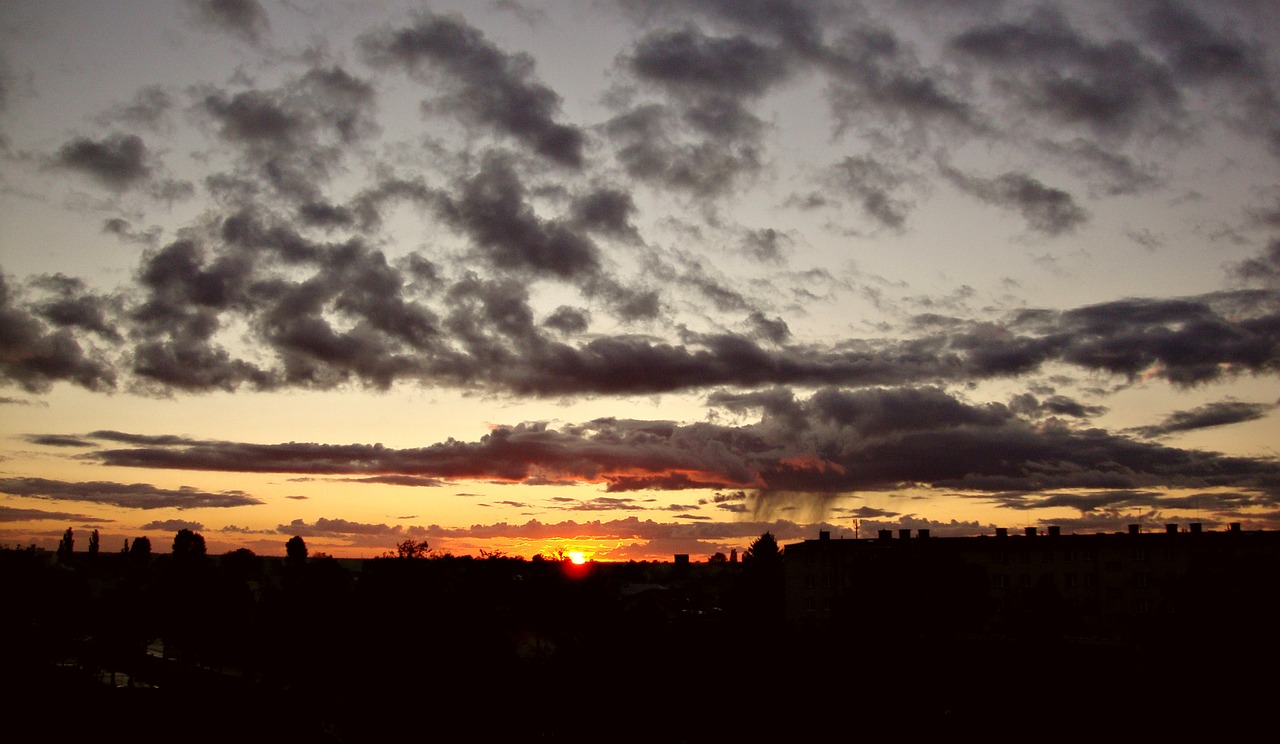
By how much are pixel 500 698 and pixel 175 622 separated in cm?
5398

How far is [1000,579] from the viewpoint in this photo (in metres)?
99.7

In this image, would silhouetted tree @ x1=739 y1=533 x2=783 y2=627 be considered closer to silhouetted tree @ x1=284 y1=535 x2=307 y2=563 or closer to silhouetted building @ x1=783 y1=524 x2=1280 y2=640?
silhouetted building @ x1=783 y1=524 x2=1280 y2=640

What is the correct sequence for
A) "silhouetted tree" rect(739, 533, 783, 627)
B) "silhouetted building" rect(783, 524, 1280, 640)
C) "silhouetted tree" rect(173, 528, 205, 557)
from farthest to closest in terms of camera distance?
1. "silhouetted tree" rect(173, 528, 205, 557)
2. "silhouetted tree" rect(739, 533, 783, 627)
3. "silhouetted building" rect(783, 524, 1280, 640)

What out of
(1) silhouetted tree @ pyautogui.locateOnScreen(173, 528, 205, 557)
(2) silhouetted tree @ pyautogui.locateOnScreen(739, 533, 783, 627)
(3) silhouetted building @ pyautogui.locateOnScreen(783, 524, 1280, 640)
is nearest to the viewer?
(3) silhouetted building @ pyautogui.locateOnScreen(783, 524, 1280, 640)

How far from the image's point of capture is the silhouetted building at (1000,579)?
246ft

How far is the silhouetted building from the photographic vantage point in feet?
246

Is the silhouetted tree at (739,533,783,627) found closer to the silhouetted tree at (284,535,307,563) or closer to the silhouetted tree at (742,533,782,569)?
the silhouetted tree at (742,533,782,569)

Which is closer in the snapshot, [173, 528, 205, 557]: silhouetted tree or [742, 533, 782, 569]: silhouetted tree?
[742, 533, 782, 569]: silhouetted tree

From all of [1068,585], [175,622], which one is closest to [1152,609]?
[1068,585]

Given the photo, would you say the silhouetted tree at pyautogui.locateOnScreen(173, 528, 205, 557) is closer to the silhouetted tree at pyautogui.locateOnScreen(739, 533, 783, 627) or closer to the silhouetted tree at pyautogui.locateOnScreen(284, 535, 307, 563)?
the silhouetted tree at pyautogui.locateOnScreen(284, 535, 307, 563)

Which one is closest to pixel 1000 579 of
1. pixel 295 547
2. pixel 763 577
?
pixel 763 577

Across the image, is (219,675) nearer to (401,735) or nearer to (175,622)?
(175,622)

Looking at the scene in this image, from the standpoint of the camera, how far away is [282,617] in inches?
2662

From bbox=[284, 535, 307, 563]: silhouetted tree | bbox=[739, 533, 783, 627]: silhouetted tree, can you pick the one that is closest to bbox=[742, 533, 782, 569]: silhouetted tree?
bbox=[739, 533, 783, 627]: silhouetted tree
